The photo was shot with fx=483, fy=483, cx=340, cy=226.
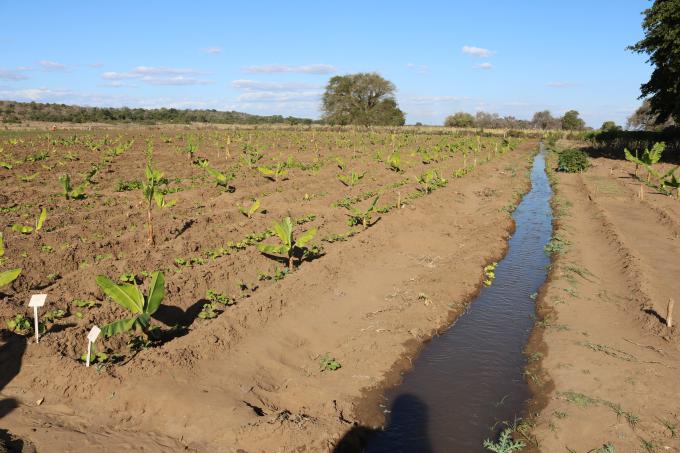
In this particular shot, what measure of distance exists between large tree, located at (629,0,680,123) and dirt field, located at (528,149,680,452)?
14.9 metres

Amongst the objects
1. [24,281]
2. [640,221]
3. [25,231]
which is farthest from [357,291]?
[640,221]

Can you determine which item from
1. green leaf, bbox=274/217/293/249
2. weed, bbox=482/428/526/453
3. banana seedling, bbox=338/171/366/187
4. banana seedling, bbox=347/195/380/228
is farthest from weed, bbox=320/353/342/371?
banana seedling, bbox=338/171/366/187

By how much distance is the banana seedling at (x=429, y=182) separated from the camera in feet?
64.9

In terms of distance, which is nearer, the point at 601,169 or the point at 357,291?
the point at 357,291

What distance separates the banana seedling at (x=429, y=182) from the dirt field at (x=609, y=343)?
19.7 feet

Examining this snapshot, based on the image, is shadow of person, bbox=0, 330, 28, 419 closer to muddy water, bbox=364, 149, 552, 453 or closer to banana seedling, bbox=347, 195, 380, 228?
muddy water, bbox=364, 149, 552, 453

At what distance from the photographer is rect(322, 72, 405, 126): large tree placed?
76000mm

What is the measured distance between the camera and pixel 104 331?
18.9 feet

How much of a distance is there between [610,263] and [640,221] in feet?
17.7

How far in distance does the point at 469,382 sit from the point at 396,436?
1.72 meters

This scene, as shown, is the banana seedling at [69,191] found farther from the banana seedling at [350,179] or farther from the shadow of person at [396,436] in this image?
the shadow of person at [396,436]

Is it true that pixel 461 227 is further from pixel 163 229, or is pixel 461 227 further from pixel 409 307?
pixel 163 229

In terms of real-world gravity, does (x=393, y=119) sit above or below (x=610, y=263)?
above

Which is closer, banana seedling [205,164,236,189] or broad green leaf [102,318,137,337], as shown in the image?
broad green leaf [102,318,137,337]
